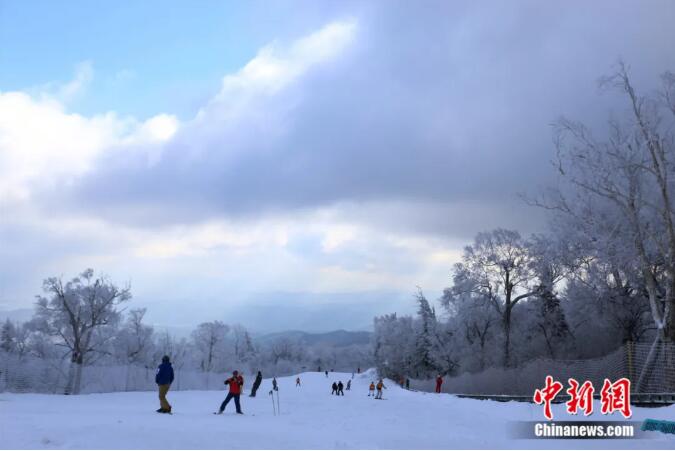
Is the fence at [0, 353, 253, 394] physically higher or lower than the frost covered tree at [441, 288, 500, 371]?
lower

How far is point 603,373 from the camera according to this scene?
2666 cm

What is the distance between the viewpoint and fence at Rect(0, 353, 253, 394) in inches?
1085

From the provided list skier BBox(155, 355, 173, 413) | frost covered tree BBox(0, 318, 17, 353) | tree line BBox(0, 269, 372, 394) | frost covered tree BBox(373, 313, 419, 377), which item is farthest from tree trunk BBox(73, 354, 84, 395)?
frost covered tree BBox(373, 313, 419, 377)

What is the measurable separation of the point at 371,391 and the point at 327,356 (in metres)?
153

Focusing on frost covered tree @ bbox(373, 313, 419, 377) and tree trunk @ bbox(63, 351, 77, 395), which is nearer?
tree trunk @ bbox(63, 351, 77, 395)

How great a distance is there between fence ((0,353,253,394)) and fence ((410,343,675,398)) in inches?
846

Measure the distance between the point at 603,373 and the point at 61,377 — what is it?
2762 centimetres

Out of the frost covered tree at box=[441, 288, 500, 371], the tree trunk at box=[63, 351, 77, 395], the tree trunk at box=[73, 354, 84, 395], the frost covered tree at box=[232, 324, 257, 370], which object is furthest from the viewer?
the frost covered tree at box=[232, 324, 257, 370]

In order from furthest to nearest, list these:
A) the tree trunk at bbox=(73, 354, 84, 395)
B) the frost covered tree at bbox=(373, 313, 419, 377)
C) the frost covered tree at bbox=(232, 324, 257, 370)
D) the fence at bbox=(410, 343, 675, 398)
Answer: the frost covered tree at bbox=(232, 324, 257, 370) → the frost covered tree at bbox=(373, 313, 419, 377) → the tree trunk at bbox=(73, 354, 84, 395) → the fence at bbox=(410, 343, 675, 398)

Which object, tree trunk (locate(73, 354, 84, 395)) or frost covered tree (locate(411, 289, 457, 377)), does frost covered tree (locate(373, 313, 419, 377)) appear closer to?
frost covered tree (locate(411, 289, 457, 377))

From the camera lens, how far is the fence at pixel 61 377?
2756 cm

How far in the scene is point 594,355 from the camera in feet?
175

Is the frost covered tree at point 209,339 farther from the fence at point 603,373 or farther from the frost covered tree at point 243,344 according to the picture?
the fence at point 603,373

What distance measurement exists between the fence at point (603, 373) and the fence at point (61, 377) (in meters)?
21.5
